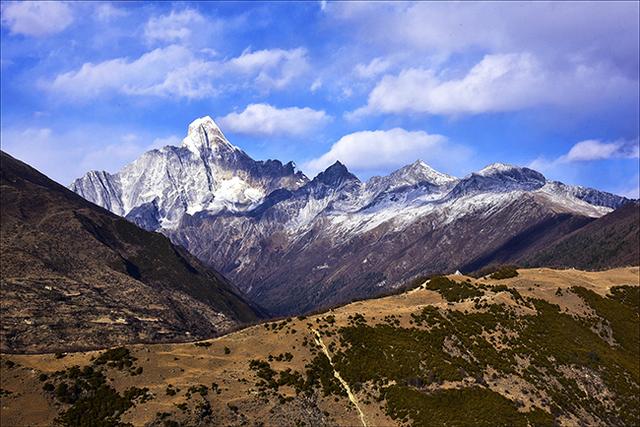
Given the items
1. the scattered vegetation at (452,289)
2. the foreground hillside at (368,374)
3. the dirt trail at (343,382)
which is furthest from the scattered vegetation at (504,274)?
the dirt trail at (343,382)

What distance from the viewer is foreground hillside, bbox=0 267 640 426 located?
10038cm

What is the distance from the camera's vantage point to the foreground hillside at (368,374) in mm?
100375

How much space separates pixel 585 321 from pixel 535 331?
A: 2341 cm

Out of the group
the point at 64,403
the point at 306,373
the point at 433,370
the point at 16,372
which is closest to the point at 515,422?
the point at 433,370

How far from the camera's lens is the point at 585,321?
160250 mm

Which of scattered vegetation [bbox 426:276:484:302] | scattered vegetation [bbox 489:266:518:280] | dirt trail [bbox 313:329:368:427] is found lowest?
dirt trail [bbox 313:329:368:427]

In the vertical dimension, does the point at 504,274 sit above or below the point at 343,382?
above

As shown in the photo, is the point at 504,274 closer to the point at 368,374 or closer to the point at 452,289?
the point at 452,289

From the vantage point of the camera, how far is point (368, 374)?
117 meters

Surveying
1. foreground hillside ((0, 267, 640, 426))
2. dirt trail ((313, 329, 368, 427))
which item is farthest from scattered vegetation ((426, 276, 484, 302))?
dirt trail ((313, 329, 368, 427))

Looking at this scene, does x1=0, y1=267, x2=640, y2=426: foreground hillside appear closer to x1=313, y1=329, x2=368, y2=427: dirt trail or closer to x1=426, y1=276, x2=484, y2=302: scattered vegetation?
x1=313, y1=329, x2=368, y2=427: dirt trail

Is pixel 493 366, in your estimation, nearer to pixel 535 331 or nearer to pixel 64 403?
pixel 535 331

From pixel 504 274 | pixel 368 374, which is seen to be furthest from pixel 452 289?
pixel 368 374

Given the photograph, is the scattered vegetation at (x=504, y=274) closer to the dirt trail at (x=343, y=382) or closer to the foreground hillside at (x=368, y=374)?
the foreground hillside at (x=368, y=374)
